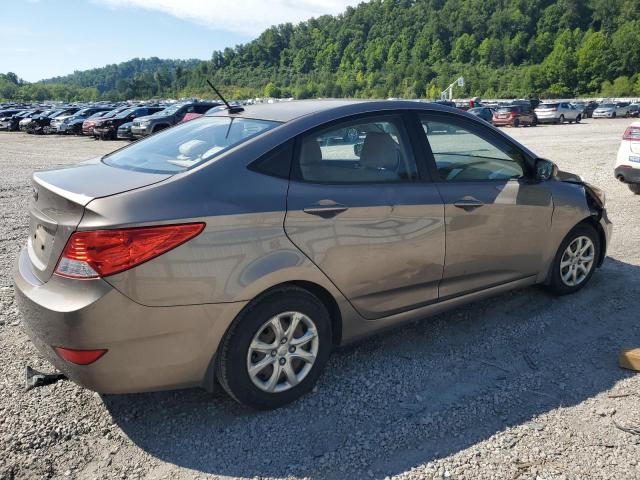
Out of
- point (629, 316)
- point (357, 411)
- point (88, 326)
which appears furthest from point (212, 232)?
point (629, 316)

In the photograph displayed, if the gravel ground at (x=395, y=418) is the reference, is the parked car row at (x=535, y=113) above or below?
above

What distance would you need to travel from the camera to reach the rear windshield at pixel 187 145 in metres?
2.99

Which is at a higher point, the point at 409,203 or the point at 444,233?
the point at 409,203

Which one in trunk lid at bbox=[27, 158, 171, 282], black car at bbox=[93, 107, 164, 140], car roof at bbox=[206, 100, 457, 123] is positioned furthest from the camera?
black car at bbox=[93, 107, 164, 140]

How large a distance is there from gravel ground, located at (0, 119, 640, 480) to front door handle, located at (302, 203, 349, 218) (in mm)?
1069

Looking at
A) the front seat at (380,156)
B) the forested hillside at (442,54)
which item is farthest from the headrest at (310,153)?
the forested hillside at (442,54)

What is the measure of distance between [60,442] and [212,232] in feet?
4.36

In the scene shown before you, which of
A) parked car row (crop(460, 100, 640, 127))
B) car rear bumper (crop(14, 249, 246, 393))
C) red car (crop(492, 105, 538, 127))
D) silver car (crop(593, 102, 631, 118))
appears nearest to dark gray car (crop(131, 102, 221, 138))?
parked car row (crop(460, 100, 640, 127))

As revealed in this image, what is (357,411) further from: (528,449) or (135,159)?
(135,159)

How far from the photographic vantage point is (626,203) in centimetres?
838

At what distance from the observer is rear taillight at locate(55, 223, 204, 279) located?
242 cm

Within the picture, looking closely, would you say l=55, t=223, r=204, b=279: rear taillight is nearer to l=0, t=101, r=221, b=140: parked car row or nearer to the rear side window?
the rear side window

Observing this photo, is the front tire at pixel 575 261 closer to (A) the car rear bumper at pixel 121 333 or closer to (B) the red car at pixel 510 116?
(A) the car rear bumper at pixel 121 333

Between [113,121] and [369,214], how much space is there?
2648 cm
